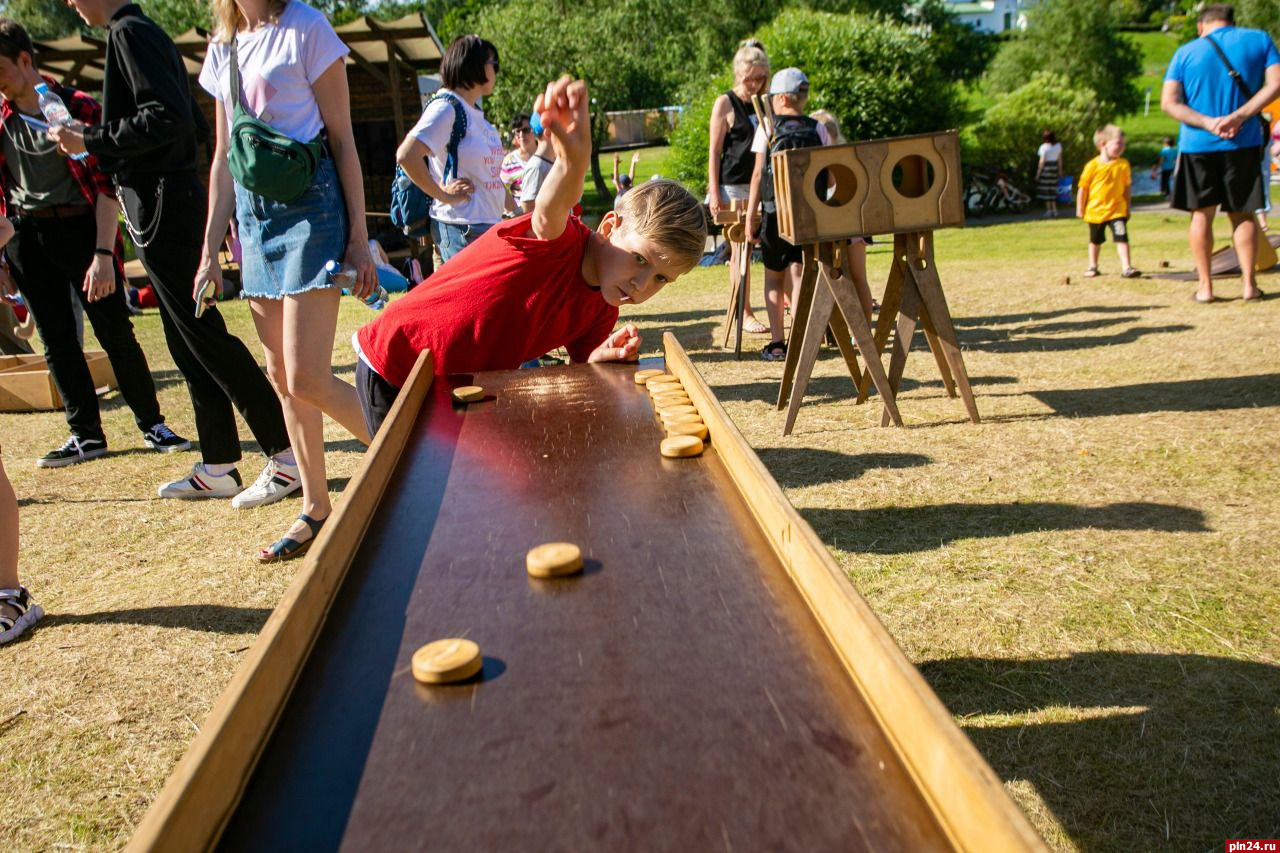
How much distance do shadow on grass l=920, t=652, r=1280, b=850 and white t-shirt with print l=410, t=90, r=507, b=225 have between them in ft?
11.6

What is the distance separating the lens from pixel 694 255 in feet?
8.43

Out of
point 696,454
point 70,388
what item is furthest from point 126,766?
point 70,388

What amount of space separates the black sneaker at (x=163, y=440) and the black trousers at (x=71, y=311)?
8cm

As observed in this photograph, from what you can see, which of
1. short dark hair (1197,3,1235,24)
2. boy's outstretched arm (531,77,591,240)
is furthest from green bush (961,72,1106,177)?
boy's outstretched arm (531,77,591,240)

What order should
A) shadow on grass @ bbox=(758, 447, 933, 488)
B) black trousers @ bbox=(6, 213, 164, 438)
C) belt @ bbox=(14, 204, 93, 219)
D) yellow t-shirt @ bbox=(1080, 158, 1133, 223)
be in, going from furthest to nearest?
yellow t-shirt @ bbox=(1080, 158, 1133, 223), black trousers @ bbox=(6, 213, 164, 438), belt @ bbox=(14, 204, 93, 219), shadow on grass @ bbox=(758, 447, 933, 488)

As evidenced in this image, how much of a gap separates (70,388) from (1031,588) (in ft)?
17.4

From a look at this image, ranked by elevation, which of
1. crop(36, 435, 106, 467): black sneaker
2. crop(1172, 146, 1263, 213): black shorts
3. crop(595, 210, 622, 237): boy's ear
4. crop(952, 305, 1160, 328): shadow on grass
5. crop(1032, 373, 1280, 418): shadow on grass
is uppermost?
crop(595, 210, 622, 237): boy's ear

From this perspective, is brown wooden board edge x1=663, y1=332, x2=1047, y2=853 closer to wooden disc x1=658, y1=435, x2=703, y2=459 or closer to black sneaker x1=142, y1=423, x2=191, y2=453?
wooden disc x1=658, y1=435, x2=703, y2=459

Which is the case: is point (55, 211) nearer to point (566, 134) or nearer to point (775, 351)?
point (566, 134)

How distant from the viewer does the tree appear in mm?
47156

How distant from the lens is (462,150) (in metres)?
5.00

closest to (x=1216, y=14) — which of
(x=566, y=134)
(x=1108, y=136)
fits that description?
(x=1108, y=136)

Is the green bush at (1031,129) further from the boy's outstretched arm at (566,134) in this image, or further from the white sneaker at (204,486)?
the boy's outstretched arm at (566,134)

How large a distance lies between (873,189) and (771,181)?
6.17 ft
